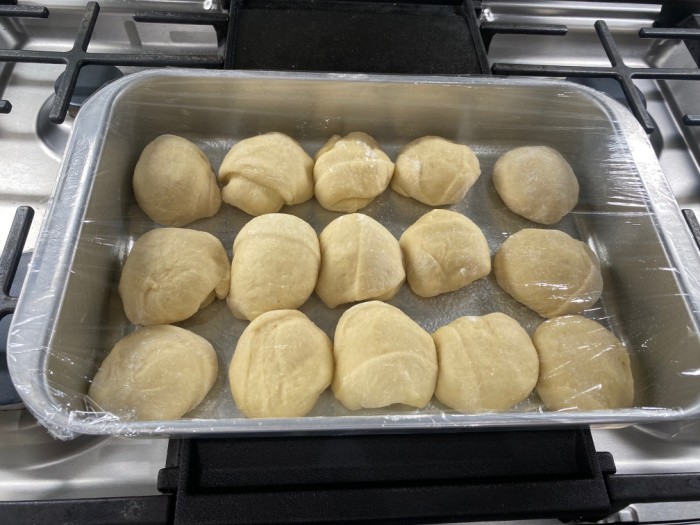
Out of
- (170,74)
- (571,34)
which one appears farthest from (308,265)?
(571,34)

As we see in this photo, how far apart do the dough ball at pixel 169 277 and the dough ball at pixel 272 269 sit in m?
0.06

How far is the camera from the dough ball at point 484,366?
1022 millimetres

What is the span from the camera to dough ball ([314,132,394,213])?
1.25 meters

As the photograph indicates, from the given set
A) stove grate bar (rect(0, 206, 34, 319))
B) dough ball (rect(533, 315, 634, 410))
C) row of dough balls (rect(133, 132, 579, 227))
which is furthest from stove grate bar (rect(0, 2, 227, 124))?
dough ball (rect(533, 315, 634, 410))

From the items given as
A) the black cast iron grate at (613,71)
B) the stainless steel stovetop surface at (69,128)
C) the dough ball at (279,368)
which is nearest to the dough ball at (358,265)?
the dough ball at (279,368)

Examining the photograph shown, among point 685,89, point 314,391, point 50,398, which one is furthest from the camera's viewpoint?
point 685,89

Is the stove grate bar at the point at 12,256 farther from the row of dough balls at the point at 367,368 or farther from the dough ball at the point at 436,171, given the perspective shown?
the dough ball at the point at 436,171

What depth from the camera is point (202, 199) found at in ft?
4.01

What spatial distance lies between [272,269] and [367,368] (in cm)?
31

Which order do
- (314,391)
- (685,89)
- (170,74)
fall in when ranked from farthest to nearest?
(685,89) < (170,74) < (314,391)

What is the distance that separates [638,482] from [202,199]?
3.57ft

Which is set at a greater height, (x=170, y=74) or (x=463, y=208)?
(x=170, y=74)

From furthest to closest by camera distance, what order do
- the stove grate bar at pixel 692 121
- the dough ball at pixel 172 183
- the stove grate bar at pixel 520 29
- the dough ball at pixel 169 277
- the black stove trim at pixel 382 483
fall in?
the stove grate bar at pixel 520 29
the stove grate bar at pixel 692 121
the dough ball at pixel 172 183
the dough ball at pixel 169 277
the black stove trim at pixel 382 483

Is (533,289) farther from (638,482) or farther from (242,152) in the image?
(242,152)
